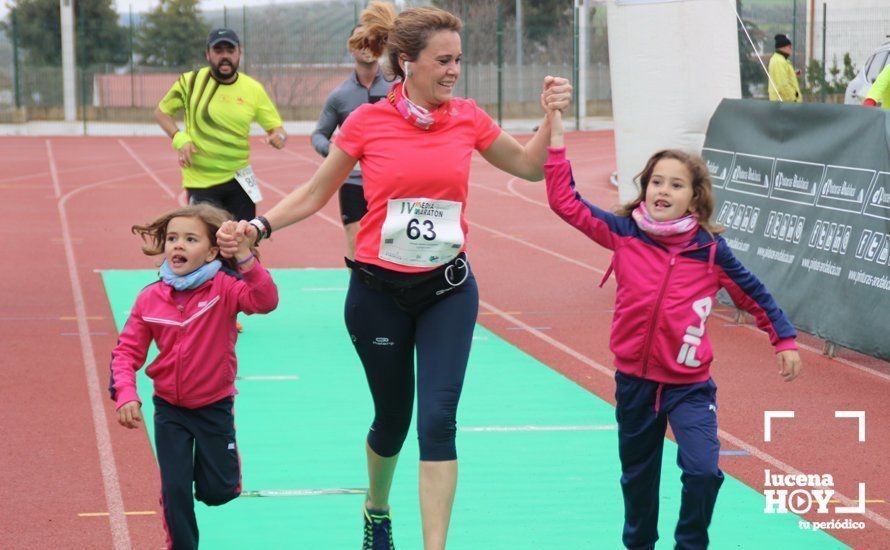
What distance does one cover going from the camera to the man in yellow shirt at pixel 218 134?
9922mm

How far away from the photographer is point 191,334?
198 inches

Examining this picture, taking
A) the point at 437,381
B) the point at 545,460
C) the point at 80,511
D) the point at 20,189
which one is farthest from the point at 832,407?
the point at 20,189

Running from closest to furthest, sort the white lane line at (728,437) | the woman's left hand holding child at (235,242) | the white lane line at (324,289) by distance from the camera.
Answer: the woman's left hand holding child at (235,242)
the white lane line at (728,437)
the white lane line at (324,289)

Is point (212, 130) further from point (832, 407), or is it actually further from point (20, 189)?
point (20, 189)

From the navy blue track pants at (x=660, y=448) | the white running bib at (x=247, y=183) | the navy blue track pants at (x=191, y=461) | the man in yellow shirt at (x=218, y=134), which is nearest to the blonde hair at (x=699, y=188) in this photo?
the navy blue track pants at (x=660, y=448)

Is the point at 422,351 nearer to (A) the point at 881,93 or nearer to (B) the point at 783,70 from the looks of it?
(A) the point at 881,93

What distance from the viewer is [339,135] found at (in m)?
5.33

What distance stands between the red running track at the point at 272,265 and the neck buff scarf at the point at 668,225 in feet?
5.58

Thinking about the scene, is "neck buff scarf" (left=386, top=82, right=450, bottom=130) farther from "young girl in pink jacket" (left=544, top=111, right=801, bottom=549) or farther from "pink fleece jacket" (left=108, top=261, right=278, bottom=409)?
"pink fleece jacket" (left=108, top=261, right=278, bottom=409)

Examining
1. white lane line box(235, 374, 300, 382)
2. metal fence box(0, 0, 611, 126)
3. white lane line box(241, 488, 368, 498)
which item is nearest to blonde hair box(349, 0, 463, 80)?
white lane line box(241, 488, 368, 498)

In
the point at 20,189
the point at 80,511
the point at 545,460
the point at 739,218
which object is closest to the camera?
the point at 80,511

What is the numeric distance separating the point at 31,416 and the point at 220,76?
3.12 m

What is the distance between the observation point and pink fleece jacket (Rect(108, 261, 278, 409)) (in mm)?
5008

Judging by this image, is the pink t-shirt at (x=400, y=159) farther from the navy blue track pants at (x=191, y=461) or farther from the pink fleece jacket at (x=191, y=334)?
the navy blue track pants at (x=191, y=461)
